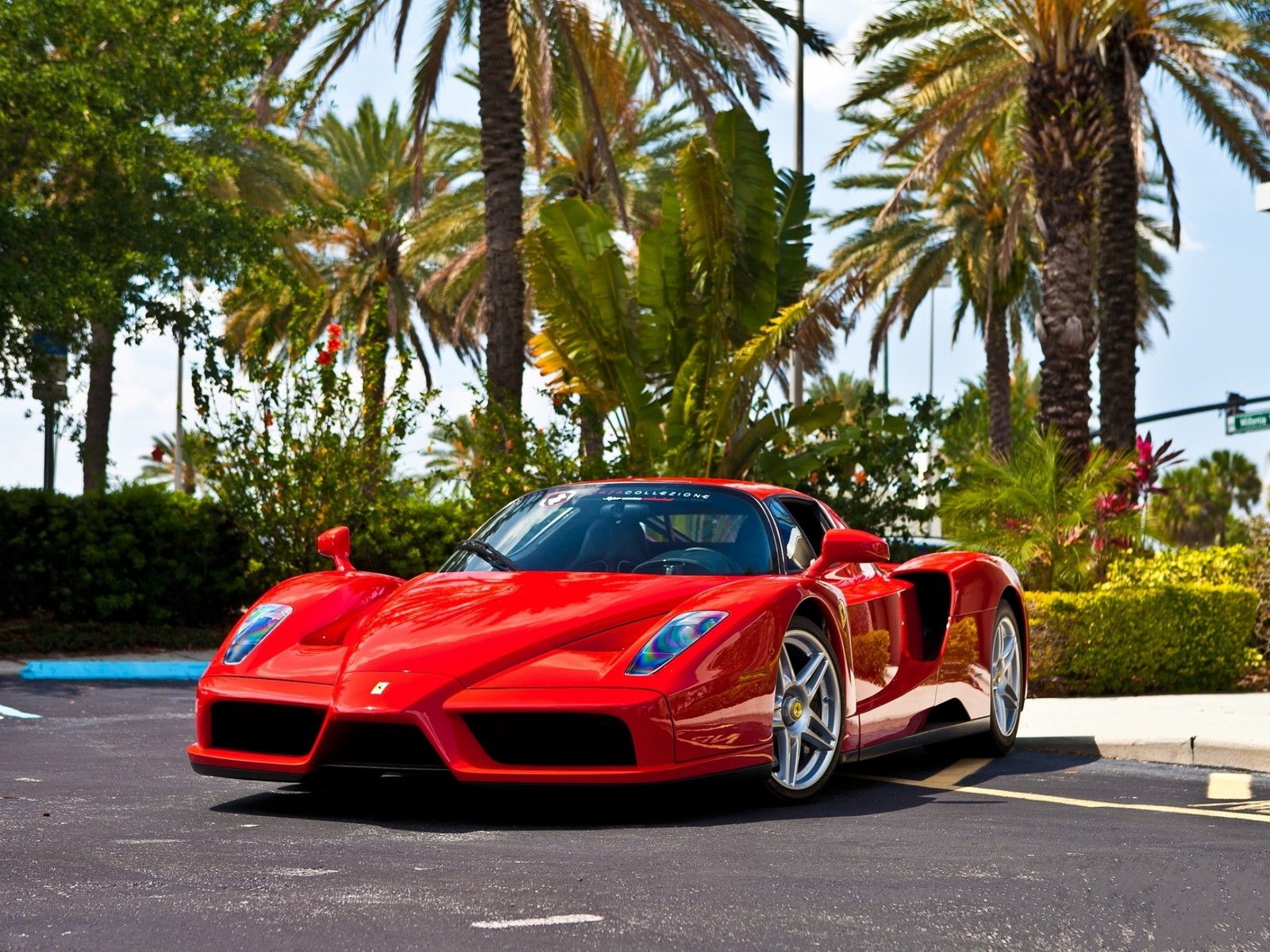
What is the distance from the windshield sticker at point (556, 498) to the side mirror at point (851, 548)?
4.27 ft

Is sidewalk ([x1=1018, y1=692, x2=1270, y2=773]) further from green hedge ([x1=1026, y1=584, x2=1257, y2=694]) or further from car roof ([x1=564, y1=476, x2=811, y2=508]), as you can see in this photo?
car roof ([x1=564, y1=476, x2=811, y2=508])

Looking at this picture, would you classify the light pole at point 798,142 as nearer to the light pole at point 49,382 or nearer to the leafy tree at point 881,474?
the leafy tree at point 881,474

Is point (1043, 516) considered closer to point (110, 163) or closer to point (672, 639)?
point (672, 639)

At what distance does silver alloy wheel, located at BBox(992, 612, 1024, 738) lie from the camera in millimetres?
8789

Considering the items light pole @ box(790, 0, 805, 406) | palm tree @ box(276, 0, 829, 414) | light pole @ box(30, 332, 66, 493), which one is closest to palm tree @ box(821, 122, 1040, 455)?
light pole @ box(790, 0, 805, 406)

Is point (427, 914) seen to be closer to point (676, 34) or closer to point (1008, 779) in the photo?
point (1008, 779)

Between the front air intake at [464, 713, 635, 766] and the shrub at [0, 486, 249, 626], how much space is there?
11.7 meters

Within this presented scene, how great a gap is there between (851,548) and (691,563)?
68 centimetres

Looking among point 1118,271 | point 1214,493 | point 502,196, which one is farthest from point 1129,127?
point 1214,493

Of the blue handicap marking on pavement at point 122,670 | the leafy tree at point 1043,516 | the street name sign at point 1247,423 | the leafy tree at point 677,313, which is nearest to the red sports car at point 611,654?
the leafy tree at point 1043,516

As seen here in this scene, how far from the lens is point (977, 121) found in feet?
87.8

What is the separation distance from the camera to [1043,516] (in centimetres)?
1425

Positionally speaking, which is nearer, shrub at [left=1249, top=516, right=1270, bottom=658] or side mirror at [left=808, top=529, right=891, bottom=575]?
side mirror at [left=808, top=529, right=891, bottom=575]

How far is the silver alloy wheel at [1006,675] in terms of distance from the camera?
28.8ft
